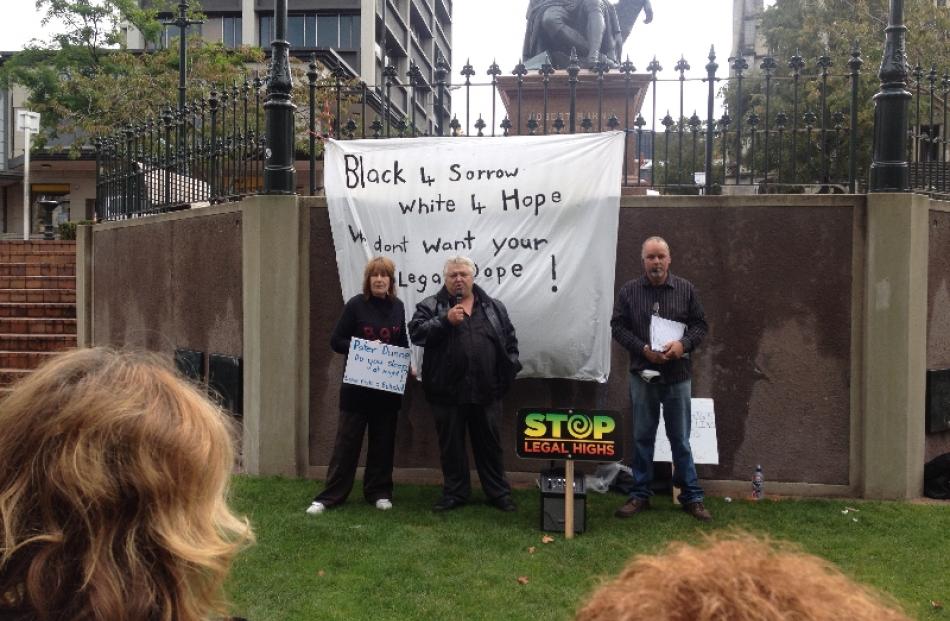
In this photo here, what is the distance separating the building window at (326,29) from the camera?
50.1 metres

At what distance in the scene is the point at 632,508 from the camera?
6098mm

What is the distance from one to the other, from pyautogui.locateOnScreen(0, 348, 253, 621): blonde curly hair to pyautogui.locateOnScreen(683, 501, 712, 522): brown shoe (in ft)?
16.8

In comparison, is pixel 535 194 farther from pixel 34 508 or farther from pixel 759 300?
pixel 34 508

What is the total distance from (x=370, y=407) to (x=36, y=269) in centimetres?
913

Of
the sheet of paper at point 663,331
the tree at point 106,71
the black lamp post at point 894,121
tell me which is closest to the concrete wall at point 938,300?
the black lamp post at point 894,121

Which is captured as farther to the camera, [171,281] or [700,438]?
[171,281]

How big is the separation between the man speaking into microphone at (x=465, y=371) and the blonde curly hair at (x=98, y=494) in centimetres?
474

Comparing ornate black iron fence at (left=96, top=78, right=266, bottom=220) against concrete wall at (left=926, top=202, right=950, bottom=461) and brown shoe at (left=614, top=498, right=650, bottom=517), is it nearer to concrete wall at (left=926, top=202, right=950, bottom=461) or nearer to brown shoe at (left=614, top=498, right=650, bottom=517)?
brown shoe at (left=614, top=498, right=650, bottom=517)

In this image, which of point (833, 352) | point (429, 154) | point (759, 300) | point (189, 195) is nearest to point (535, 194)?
point (429, 154)

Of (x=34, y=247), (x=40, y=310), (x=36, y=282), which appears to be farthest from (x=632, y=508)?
(x=34, y=247)

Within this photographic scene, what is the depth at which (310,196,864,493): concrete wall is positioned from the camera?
675 cm

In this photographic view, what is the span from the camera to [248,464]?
7363 millimetres

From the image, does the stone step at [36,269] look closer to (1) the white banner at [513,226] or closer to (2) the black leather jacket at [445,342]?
(1) the white banner at [513,226]

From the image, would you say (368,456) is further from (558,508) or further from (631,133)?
(631,133)
